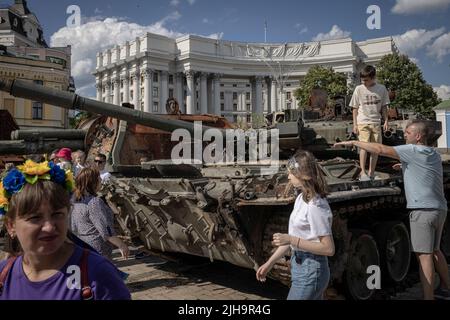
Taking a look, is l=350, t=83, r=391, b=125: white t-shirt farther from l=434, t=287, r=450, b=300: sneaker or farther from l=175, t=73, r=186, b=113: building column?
l=175, t=73, r=186, b=113: building column

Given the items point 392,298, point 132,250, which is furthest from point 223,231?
point 132,250

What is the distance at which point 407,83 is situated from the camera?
119 ft

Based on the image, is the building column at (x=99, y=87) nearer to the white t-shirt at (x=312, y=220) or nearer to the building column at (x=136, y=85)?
the building column at (x=136, y=85)

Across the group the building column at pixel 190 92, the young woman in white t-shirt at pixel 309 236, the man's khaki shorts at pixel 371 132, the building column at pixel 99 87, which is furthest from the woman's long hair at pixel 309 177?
the building column at pixel 99 87

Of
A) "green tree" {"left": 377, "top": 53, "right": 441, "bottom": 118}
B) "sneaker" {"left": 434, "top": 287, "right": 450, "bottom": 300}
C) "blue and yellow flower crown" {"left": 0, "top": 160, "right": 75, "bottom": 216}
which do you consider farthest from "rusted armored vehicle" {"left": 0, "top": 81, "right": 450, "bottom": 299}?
"green tree" {"left": 377, "top": 53, "right": 441, "bottom": 118}

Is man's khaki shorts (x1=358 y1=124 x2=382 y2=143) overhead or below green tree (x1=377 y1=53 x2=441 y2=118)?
below

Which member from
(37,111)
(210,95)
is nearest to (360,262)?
(37,111)

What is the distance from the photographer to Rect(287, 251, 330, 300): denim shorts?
121 inches

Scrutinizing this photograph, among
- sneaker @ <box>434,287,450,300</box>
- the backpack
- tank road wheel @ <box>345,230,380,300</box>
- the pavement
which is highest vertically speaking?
the backpack

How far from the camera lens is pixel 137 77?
263ft

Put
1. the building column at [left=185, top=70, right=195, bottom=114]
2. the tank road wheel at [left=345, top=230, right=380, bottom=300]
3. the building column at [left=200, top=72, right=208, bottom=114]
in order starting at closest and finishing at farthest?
the tank road wheel at [left=345, top=230, right=380, bottom=300] → the building column at [left=185, top=70, right=195, bottom=114] → the building column at [left=200, top=72, right=208, bottom=114]

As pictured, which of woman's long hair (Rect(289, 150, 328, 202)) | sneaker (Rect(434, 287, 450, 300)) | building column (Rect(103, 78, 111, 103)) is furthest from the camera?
building column (Rect(103, 78, 111, 103))

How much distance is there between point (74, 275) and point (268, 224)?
3.09 meters

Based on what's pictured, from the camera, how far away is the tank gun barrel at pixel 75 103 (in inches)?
229
